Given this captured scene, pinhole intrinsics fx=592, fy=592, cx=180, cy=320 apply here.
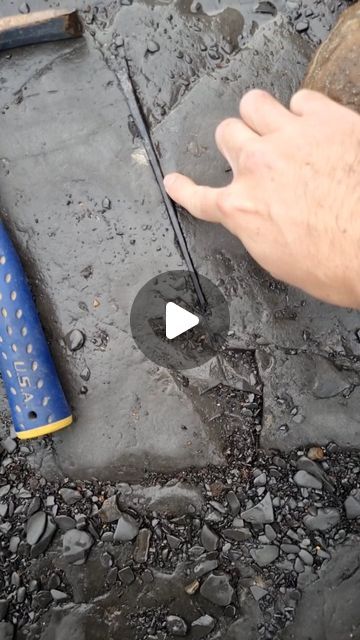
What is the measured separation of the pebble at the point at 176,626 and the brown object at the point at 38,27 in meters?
2.30

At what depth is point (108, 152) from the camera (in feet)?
7.79

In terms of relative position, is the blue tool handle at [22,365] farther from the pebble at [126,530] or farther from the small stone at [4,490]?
the pebble at [126,530]

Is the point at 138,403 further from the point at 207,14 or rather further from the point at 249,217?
the point at 207,14

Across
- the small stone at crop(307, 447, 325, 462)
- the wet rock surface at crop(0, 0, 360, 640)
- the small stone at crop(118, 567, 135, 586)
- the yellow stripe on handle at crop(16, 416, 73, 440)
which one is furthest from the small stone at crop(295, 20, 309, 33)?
the small stone at crop(118, 567, 135, 586)

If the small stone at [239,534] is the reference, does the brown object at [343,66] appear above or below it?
above

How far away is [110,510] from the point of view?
2330mm

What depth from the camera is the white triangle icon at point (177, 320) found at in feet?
7.61

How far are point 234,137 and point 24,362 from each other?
1103 millimetres

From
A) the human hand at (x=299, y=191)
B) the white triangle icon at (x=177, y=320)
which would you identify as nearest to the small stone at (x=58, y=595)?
the white triangle icon at (x=177, y=320)

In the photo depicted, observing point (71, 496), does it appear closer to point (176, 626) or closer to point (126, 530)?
point (126, 530)

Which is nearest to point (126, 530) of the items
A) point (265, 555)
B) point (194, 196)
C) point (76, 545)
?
point (76, 545)

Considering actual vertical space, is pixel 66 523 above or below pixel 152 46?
below

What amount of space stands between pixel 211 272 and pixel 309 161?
2.10ft

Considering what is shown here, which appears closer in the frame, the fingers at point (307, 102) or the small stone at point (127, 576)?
the fingers at point (307, 102)
